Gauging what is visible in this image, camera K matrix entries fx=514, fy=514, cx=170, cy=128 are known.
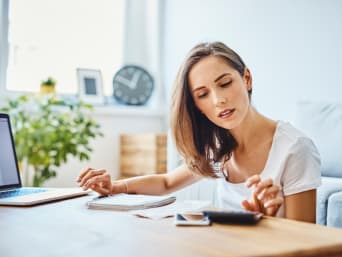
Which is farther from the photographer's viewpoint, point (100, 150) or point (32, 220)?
point (100, 150)

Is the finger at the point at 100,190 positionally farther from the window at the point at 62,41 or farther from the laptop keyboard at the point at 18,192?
the window at the point at 62,41

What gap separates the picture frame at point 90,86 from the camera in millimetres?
3508

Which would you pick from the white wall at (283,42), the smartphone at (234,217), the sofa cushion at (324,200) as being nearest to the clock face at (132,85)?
the white wall at (283,42)

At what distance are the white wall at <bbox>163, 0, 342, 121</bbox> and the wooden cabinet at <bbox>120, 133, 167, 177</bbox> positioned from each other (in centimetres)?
69

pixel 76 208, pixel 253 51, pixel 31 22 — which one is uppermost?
pixel 31 22

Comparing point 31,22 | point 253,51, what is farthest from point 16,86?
point 253,51

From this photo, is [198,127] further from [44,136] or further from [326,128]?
[44,136]

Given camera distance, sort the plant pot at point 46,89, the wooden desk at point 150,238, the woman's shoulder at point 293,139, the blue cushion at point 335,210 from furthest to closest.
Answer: the plant pot at point 46,89
the blue cushion at point 335,210
the woman's shoulder at point 293,139
the wooden desk at point 150,238

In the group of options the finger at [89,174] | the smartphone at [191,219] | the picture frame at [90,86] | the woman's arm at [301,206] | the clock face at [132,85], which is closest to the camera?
the smartphone at [191,219]

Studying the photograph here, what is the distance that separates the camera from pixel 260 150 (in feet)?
4.48

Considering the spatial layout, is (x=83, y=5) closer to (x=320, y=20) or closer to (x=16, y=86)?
(x=16, y=86)

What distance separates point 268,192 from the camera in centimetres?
102

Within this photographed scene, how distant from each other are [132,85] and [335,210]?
7.28 ft

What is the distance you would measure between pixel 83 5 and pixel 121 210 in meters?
2.79
